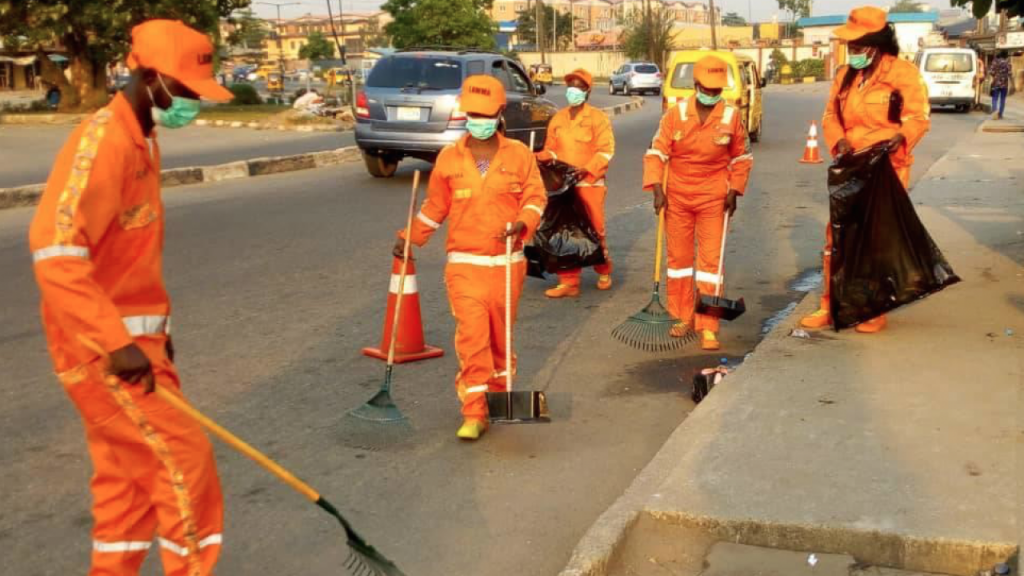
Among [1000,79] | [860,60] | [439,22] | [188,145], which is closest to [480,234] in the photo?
[860,60]

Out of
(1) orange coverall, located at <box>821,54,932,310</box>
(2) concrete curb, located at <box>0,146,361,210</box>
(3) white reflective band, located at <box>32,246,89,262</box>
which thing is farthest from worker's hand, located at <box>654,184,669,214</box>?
(2) concrete curb, located at <box>0,146,361,210</box>

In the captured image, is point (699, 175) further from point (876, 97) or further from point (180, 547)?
point (180, 547)

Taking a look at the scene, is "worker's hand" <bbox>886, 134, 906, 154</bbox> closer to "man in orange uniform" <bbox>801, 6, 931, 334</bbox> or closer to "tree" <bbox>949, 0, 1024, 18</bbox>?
"man in orange uniform" <bbox>801, 6, 931, 334</bbox>

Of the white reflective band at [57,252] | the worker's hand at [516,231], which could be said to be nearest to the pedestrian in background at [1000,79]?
the worker's hand at [516,231]

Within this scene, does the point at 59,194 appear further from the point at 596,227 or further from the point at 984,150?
the point at 984,150

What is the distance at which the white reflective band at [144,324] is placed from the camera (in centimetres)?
319

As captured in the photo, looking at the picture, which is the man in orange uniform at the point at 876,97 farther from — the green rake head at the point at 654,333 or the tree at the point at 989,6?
the tree at the point at 989,6

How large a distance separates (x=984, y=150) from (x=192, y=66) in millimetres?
19558

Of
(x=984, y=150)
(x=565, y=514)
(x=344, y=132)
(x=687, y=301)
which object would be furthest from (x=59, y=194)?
(x=344, y=132)

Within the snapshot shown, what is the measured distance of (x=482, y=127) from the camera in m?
5.32

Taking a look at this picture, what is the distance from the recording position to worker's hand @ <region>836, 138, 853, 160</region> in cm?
703

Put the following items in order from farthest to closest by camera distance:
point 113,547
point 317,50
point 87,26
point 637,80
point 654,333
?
point 317,50, point 637,80, point 87,26, point 654,333, point 113,547

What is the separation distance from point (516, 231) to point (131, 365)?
257 cm

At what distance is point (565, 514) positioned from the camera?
4.64m
